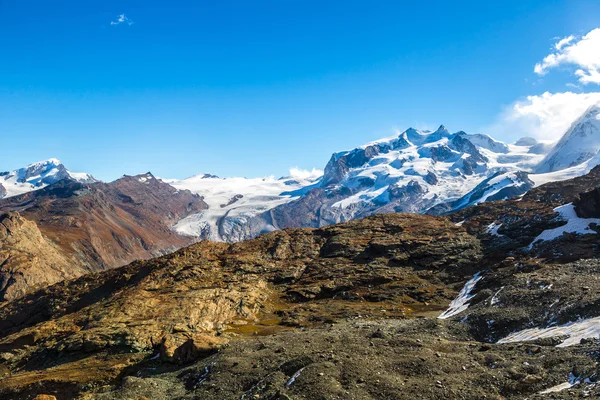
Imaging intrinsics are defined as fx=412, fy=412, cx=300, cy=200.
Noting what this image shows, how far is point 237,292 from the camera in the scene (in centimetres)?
8481

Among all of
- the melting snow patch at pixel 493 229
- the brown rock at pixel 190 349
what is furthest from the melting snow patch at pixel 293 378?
the melting snow patch at pixel 493 229

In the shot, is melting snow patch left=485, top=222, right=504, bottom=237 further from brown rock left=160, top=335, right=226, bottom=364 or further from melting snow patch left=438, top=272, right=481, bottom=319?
brown rock left=160, top=335, right=226, bottom=364

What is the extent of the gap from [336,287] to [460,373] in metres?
58.8

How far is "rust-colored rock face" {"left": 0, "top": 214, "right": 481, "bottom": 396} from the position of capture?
57500mm

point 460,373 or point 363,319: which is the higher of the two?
point 460,373

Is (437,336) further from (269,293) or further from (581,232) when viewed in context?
(581,232)

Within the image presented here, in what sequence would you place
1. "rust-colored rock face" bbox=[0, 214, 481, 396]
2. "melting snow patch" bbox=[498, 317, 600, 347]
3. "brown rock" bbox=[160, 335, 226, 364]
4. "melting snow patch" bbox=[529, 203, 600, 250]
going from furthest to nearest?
1. "melting snow patch" bbox=[529, 203, 600, 250]
2. "rust-colored rock face" bbox=[0, 214, 481, 396]
3. "brown rock" bbox=[160, 335, 226, 364]
4. "melting snow patch" bbox=[498, 317, 600, 347]

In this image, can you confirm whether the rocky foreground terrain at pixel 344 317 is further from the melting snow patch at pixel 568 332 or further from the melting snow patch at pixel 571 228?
the melting snow patch at pixel 571 228

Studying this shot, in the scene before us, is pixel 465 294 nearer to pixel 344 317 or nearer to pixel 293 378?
pixel 344 317

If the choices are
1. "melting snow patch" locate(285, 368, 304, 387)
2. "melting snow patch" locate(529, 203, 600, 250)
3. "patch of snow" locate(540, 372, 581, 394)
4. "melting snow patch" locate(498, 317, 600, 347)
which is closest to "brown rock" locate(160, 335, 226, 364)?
"melting snow patch" locate(285, 368, 304, 387)

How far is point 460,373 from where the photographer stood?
1255 inches

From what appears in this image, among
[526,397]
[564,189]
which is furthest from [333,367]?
[564,189]

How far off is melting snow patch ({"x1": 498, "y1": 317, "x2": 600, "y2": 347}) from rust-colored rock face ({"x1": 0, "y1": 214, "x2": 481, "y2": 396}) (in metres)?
30.9

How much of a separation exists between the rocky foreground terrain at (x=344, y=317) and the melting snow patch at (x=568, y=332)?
0.19 meters
